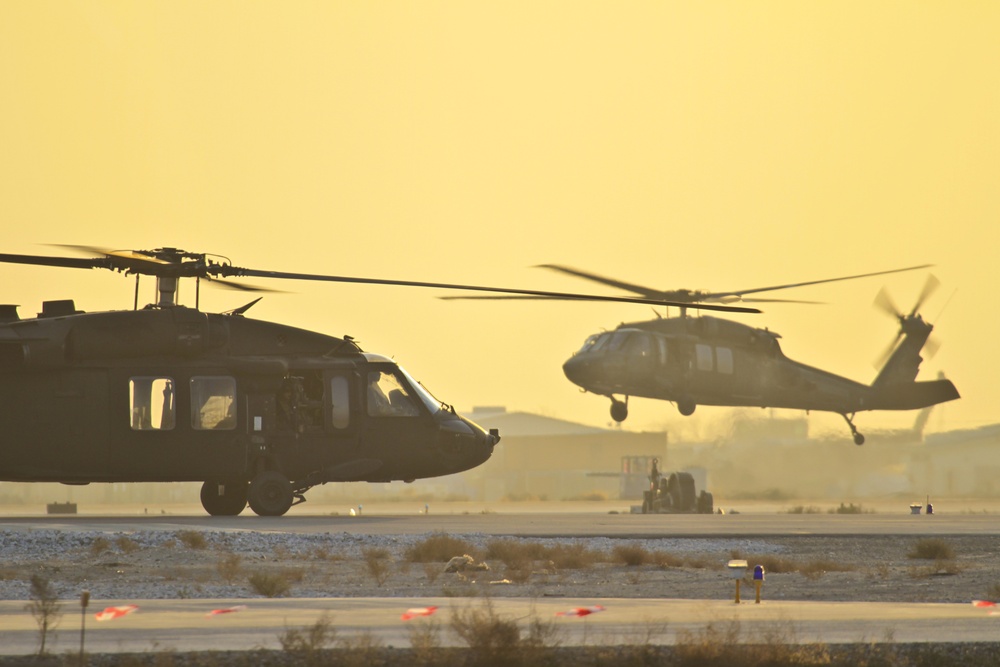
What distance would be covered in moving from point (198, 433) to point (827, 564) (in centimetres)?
1232

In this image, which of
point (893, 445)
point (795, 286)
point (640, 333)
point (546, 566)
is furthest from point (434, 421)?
point (893, 445)

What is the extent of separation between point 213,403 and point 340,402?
8.36 feet

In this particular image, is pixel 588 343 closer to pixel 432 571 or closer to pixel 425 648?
pixel 432 571

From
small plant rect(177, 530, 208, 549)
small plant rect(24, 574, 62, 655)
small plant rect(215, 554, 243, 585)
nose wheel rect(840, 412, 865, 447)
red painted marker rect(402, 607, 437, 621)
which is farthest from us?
nose wheel rect(840, 412, 865, 447)

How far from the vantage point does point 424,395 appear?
3206cm

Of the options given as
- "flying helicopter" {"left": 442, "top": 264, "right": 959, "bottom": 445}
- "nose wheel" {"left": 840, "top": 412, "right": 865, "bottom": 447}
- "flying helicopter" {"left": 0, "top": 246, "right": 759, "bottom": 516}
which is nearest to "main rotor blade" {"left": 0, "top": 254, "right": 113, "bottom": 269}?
"flying helicopter" {"left": 0, "top": 246, "right": 759, "bottom": 516}

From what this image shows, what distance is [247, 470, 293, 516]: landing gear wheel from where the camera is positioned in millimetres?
30453

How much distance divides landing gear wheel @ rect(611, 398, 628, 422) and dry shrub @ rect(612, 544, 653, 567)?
2367 centimetres

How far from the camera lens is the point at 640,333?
161 ft

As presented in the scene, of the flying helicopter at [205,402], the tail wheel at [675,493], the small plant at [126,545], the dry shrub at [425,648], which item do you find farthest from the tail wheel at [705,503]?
the dry shrub at [425,648]

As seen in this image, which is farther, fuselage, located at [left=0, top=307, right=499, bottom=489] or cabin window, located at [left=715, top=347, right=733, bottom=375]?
cabin window, located at [left=715, top=347, right=733, bottom=375]

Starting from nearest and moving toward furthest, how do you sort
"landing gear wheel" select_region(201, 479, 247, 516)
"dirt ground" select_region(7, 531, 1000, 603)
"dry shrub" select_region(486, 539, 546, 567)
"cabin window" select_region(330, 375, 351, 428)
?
"dirt ground" select_region(7, 531, 1000, 603), "dry shrub" select_region(486, 539, 546, 567), "cabin window" select_region(330, 375, 351, 428), "landing gear wheel" select_region(201, 479, 247, 516)

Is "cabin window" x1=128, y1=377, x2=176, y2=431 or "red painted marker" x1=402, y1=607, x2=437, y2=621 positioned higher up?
"cabin window" x1=128, y1=377, x2=176, y2=431

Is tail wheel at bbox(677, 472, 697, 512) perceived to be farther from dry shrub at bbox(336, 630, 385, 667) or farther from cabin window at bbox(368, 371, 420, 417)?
dry shrub at bbox(336, 630, 385, 667)
